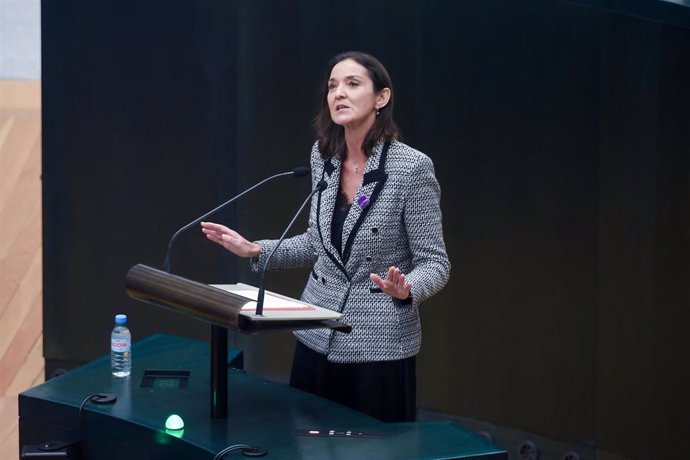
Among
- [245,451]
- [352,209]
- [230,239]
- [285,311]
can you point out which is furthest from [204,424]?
[352,209]

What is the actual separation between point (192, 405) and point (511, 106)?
165cm

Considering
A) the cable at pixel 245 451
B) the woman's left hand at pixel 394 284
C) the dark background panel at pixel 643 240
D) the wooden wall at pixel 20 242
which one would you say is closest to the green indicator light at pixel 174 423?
the cable at pixel 245 451

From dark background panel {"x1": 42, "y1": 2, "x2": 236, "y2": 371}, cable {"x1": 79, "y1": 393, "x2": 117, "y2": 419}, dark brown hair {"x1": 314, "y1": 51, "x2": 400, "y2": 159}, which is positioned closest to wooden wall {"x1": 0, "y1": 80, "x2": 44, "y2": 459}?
dark background panel {"x1": 42, "y1": 2, "x2": 236, "y2": 371}

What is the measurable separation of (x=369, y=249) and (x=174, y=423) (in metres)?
0.59

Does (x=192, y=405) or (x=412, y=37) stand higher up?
(x=412, y=37)

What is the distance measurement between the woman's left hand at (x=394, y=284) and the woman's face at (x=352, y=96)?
442 millimetres

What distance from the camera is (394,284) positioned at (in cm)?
217

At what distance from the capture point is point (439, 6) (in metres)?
3.62

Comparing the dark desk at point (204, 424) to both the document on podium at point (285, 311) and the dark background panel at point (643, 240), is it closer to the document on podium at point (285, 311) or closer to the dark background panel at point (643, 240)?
the document on podium at point (285, 311)

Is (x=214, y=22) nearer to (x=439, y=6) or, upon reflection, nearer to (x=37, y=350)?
(x=439, y=6)

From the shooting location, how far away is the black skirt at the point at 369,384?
7.89 ft

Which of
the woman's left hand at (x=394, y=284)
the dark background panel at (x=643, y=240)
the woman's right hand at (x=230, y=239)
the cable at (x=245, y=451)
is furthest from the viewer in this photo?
the dark background panel at (x=643, y=240)

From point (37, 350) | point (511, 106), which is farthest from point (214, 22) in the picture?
point (37, 350)

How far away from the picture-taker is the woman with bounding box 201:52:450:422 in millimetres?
2391
